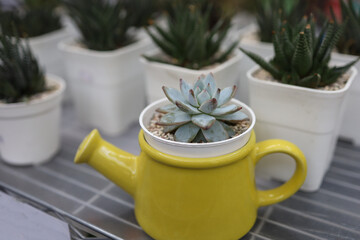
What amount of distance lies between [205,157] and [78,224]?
0.98ft

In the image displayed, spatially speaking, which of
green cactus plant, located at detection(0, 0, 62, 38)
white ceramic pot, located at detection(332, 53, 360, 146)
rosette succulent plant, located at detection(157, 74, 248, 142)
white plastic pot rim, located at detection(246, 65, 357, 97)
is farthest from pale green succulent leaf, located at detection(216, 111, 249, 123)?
green cactus plant, located at detection(0, 0, 62, 38)

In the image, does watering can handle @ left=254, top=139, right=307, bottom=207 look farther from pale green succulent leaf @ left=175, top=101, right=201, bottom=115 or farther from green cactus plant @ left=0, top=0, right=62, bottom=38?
green cactus plant @ left=0, top=0, right=62, bottom=38

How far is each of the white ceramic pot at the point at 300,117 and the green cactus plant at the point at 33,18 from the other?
0.68 meters

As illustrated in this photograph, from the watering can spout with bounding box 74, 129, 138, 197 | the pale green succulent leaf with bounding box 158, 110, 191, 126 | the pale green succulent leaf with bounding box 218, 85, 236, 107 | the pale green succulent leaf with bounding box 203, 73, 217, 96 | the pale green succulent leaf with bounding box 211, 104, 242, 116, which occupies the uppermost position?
the pale green succulent leaf with bounding box 203, 73, 217, 96

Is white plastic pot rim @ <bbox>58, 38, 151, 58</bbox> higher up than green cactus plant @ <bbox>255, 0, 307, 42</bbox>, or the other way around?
green cactus plant @ <bbox>255, 0, 307, 42</bbox>

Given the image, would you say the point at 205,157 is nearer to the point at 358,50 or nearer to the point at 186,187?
the point at 186,187

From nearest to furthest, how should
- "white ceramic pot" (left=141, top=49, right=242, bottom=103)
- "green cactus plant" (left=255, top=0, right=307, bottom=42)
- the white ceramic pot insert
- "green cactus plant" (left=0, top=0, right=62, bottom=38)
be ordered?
the white ceramic pot insert
"white ceramic pot" (left=141, top=49, right=242, bottom=103)
"green cactus plant" (left=255, top=0, right=307, bottom=42)
"green cactus plant" (left=0, top=0, right=62, bottom=38)

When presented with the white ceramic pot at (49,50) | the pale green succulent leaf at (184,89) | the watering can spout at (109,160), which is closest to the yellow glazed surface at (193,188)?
the watering can spout at (109,160)

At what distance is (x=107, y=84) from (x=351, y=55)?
59 cm

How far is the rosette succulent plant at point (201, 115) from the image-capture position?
0.56 meters

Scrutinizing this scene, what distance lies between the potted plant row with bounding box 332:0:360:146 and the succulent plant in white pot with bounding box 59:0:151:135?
1.60 feet

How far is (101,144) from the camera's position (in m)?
0.67

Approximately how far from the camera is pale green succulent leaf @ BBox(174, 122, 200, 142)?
0.57 meters

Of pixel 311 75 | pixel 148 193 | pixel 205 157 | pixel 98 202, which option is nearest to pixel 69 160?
pixel 98 202
